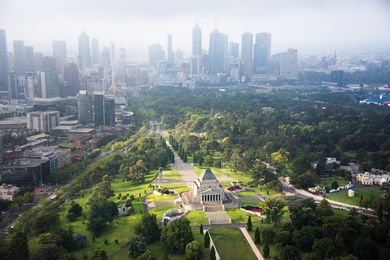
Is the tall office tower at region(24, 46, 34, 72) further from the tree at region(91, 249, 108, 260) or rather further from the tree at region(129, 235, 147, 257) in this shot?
the tree at region(91, 249, 108, 260)

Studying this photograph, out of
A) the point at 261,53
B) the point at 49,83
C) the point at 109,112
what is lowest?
the point at 109,112

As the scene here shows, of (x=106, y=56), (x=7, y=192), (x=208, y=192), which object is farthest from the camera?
(x=106, y=56)

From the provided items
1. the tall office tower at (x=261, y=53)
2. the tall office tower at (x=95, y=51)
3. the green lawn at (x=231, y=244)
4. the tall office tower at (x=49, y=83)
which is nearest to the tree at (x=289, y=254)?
the green lawn at (x=231, y=244)

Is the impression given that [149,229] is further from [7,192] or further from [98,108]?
[98,108]

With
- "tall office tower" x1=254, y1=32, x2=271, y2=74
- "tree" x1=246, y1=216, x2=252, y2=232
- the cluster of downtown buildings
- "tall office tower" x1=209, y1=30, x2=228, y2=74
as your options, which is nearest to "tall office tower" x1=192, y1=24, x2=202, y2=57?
the cluster of downtown buildings

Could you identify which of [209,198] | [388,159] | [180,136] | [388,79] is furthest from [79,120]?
[388,79]

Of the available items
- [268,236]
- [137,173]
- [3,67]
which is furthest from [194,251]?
[3,67]
